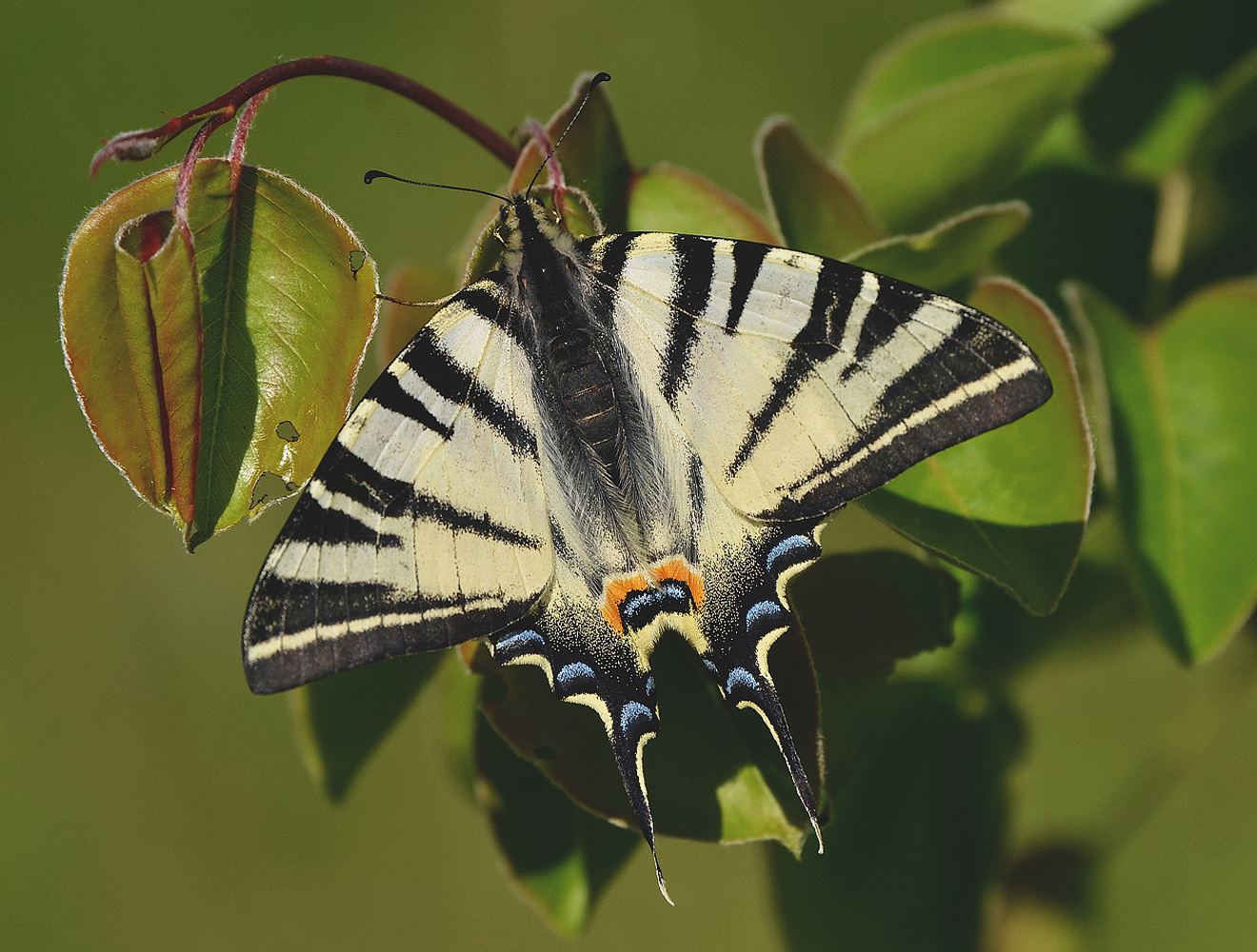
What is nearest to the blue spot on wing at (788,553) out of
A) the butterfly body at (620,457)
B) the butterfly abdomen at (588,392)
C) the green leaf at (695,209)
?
the butterfly body at (620,457)

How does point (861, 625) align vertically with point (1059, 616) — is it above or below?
above

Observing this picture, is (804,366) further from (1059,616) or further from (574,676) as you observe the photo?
(1059,616)

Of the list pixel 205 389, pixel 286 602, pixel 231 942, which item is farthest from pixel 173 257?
pixel 231 942

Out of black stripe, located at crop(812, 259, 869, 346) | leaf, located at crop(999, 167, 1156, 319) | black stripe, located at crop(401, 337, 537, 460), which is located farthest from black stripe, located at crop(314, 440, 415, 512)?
leaf, located at crop(999, 167, 1156, 319)

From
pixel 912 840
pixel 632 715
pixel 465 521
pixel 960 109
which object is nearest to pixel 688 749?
pixel 632 715

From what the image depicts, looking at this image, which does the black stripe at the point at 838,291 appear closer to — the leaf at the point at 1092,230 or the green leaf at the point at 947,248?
the green leaf at the point at 947,248

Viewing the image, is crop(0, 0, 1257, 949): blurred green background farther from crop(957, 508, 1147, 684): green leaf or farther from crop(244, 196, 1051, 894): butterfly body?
crop(244, 196, 1051, 894): butterfly body
